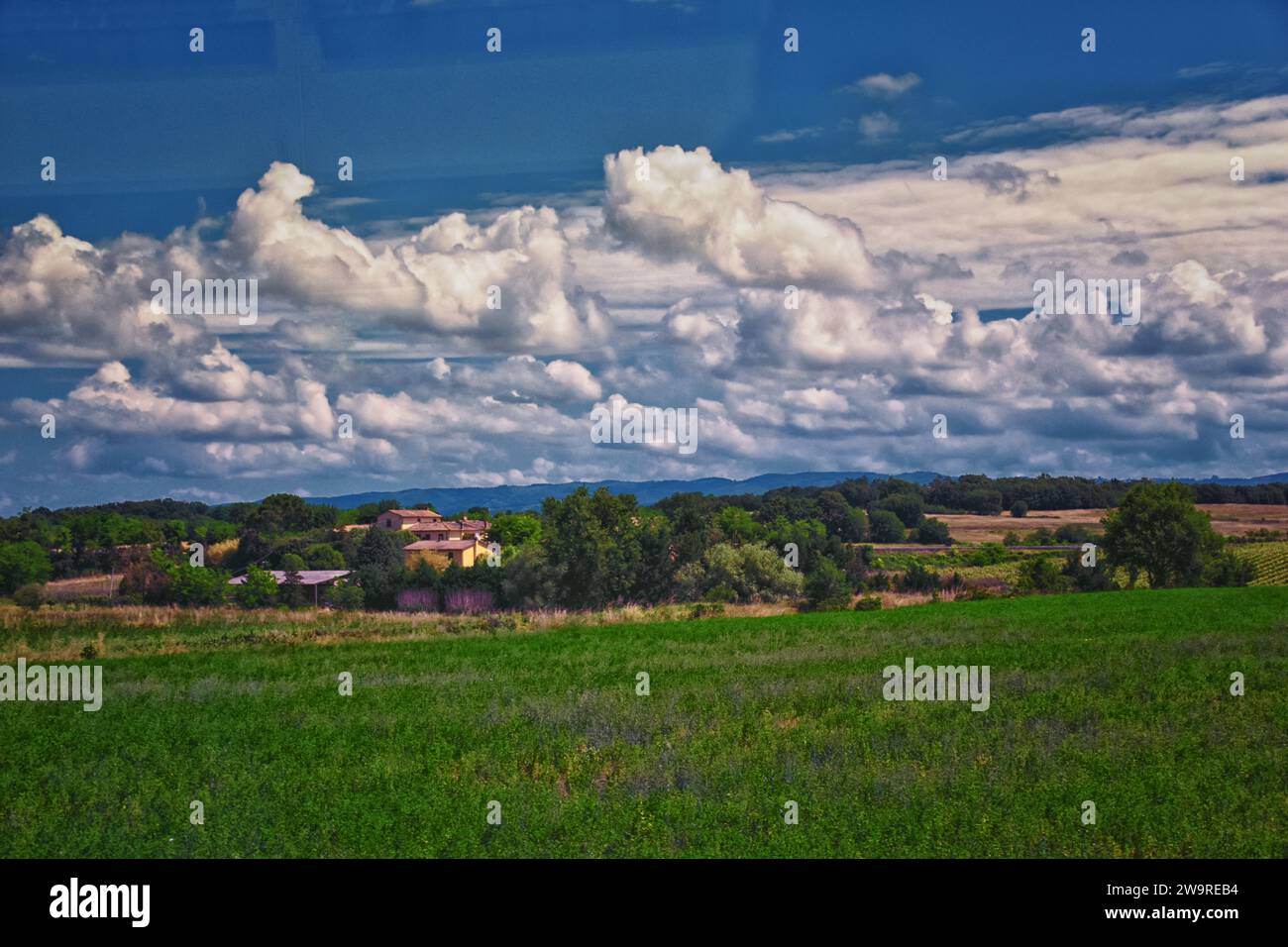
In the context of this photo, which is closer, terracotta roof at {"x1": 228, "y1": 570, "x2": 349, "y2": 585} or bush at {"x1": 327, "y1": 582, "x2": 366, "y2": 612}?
bush at {"x1": 327, "y1": 582, "x2": 366, "y2": 612}

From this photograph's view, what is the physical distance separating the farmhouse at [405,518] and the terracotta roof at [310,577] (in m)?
9.88

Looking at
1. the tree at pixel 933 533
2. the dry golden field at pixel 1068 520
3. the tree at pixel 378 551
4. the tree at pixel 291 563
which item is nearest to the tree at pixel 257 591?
the tree at pixel 291 563

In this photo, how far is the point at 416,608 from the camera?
42906mm

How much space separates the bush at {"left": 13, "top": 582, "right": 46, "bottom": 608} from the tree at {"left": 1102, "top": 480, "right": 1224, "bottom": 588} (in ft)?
143

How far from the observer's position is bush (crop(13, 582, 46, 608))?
3353 cm

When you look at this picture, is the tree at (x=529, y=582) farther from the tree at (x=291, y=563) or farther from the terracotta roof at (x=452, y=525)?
the terracotta roof at (x=452, y=525)

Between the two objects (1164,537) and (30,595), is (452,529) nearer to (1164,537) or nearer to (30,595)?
(30,595)

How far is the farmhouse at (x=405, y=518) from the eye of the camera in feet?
188

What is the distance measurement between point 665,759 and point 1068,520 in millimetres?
46549

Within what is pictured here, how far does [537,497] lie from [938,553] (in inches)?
971

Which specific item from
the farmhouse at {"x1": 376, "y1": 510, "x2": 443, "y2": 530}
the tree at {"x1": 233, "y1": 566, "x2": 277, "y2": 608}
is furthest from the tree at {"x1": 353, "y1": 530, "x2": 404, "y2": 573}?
the farmhouse at {"x1": 376, "y1": 510, "x2": 443, "y2": 530}

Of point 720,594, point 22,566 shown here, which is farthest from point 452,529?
point 22,566

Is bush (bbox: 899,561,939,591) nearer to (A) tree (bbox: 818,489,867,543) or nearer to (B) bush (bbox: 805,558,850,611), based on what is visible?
(B) bush (bbox: 805,558,850,611)

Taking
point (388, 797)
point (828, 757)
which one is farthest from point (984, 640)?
point (388, 797)
